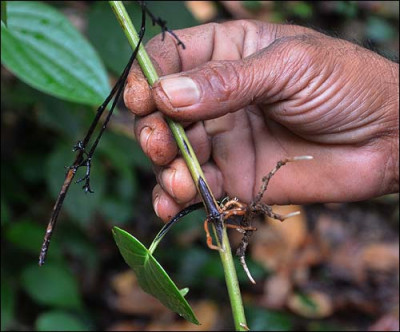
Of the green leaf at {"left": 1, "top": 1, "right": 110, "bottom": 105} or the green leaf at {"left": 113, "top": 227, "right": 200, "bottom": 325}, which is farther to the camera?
the green leaf at {"left": 1, "top": 1, "right": 110, "bottom": 105}

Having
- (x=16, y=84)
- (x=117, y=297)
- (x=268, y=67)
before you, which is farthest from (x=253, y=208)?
(x=117, y=297)

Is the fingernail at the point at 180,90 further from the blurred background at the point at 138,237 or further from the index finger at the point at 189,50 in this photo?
the blurred background at the point at 138,237

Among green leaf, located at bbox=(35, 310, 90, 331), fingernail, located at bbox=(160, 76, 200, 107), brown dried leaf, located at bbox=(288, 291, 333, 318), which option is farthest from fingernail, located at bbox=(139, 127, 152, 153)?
brown dried leaf, located at bbox=(288, 291, 333, 318)

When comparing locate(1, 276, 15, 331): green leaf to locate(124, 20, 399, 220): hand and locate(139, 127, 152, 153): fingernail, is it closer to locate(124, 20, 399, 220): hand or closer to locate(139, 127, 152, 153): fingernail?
locate(124, 20, 399, 220): hand

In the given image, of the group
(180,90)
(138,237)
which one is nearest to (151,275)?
(180,90)

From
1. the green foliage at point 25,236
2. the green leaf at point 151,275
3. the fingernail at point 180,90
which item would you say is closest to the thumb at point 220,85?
the fingernail at point 180,90

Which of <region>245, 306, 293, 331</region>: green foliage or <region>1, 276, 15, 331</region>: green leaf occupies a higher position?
<region>1, 276, 15, 331</region>: green leaf
